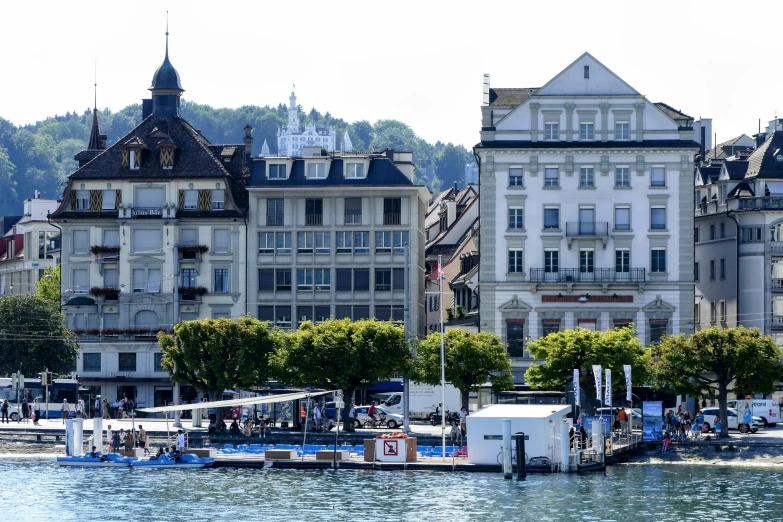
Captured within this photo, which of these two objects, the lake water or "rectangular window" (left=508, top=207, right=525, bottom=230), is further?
"rectangular window" (left=508, top=207, right=525, bottom=230)

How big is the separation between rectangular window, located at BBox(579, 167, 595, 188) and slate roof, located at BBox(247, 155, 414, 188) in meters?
14.7

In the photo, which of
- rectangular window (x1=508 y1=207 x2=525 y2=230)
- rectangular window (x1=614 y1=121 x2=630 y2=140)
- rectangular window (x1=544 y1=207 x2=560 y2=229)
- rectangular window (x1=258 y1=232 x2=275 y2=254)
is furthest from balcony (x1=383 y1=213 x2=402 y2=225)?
rectangular window (x1=614 y1=121 x2=630 y2=140)

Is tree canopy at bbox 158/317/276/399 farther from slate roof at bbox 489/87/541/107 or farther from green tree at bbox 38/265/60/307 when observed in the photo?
green tree at bbox 38/265/60/307

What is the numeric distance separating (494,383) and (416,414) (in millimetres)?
12829

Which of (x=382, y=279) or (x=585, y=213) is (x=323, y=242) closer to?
(x=382, y=279)

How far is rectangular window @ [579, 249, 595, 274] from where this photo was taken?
122750 millimetres

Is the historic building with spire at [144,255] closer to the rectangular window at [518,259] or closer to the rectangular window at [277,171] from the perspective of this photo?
the rectangular window at [277,171]

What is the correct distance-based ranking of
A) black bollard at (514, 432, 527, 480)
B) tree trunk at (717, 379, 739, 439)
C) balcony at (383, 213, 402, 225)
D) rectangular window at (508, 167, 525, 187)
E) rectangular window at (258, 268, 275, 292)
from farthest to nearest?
rectangular window at (258, 268, 275, 292) → balcony at (383, 213, 402, 225) → rectangular window at (508, 167, 525, 187) → tree trunk at (717, 379, 739, 439) → black bollard at (514, 432, 527, 480)

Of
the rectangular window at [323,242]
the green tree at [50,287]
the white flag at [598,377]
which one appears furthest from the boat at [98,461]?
the green tree at [50,287]

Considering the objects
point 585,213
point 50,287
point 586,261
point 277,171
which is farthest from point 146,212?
point 586,261

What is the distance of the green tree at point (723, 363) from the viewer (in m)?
101

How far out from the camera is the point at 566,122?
123 m

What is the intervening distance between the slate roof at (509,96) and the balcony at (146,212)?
89.8ft

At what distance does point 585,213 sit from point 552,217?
2382 millimetres
